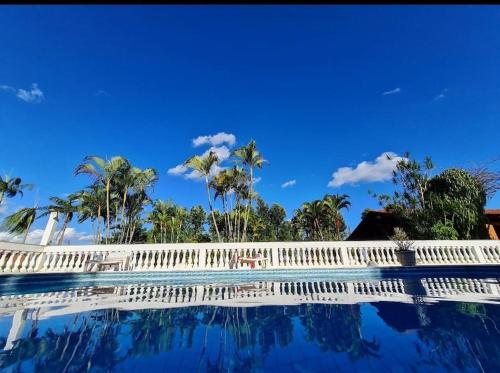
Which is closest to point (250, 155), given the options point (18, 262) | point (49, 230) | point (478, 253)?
point (49, 230)

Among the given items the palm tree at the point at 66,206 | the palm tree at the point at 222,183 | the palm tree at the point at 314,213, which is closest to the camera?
the palm tree at the point at 66,206

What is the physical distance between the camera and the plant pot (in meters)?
8.10

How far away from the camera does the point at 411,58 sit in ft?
45.0

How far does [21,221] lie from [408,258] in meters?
17.6

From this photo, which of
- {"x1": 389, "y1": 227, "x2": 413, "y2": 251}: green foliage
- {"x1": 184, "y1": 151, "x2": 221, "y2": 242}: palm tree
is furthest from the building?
{"x1": 184, "y1": 151, "x2": 221, "y2": 242}: palm tree

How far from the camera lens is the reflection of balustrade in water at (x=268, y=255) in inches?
311

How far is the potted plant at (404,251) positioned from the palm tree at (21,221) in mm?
17078

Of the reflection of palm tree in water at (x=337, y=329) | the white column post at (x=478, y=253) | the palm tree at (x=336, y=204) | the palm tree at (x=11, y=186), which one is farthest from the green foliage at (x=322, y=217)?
the palm tree at (x=11, y=186)

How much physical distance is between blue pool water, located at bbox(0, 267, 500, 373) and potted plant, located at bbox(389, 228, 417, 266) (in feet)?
9.75

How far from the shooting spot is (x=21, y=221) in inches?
497

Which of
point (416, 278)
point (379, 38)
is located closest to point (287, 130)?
point (379, 38)

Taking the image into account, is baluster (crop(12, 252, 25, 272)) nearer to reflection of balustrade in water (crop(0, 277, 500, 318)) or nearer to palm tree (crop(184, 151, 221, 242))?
reflection of balustrade in water (crop(0, 277, 500, 318))

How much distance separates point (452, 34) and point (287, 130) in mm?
13509

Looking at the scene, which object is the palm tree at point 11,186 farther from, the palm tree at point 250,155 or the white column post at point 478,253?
the white column post at point 478,253
